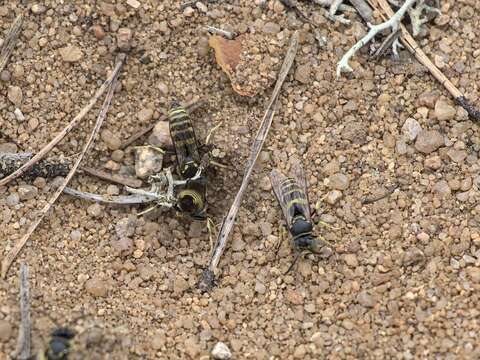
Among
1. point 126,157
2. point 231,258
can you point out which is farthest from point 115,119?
point 231,258

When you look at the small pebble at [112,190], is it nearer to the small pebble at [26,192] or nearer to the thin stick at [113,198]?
the thin stick at [113,198]

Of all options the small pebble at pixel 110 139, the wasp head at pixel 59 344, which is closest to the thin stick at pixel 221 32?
the small pebble at pixel 110 139

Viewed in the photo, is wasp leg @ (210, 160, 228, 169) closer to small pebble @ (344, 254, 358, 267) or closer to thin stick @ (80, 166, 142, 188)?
thin stick @ (80, 166, 142, 188)

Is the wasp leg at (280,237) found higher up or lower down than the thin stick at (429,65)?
lower down

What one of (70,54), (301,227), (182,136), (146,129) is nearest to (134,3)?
(70,54)

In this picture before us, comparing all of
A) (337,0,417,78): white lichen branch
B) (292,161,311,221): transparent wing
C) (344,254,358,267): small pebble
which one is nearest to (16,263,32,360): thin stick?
(292,161,311,221): transparent wing

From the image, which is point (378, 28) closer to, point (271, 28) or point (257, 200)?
point (271, 28)
